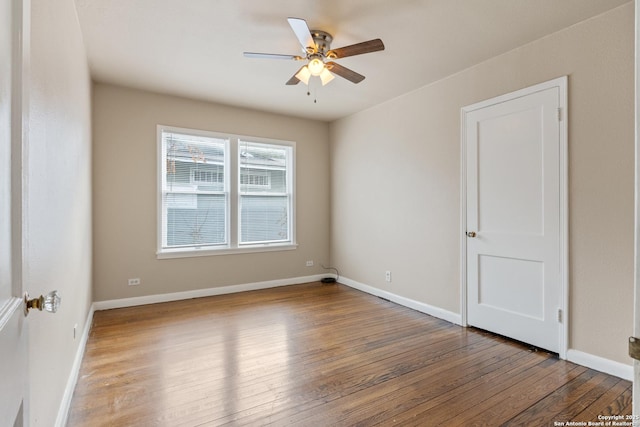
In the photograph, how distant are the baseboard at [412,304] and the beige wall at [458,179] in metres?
0.07

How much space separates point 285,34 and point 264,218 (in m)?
2.88

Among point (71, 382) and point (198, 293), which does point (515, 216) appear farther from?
point (198, 293)

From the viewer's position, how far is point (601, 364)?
2.43 metres

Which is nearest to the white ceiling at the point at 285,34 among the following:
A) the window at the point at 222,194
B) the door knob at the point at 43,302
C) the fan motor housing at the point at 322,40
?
the fan motor housing at the point at 322,40

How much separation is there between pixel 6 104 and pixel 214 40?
8.10ft

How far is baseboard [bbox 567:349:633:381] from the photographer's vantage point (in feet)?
7.56

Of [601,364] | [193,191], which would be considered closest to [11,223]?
[601,364]

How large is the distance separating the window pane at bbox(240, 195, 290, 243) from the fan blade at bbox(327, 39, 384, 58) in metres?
2.80

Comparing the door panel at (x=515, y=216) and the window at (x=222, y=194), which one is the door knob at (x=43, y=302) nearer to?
the door panel at (x=515, y=216)

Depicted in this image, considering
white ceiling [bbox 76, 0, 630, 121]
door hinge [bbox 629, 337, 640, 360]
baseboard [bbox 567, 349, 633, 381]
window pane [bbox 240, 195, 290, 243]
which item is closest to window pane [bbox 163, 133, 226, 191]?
window pane [bbox 240, 195, 290, 243]

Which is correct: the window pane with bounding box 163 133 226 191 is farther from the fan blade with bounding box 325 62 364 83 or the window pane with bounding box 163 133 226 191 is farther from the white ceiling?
the fan blade with bounding box 325 62 364 83

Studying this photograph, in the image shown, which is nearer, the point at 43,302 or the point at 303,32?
the point at 43,302

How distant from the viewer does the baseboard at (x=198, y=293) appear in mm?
3922

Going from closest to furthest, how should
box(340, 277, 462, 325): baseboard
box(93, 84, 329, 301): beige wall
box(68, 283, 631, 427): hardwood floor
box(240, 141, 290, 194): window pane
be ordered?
1. box(68, 283, 631, 427): hardwood floor
2. box(340, 277, 462, 325): baseboard
3. box(93, 84, 329, 301): beige wall
4. box(240, 141, 290, 194): window pane
